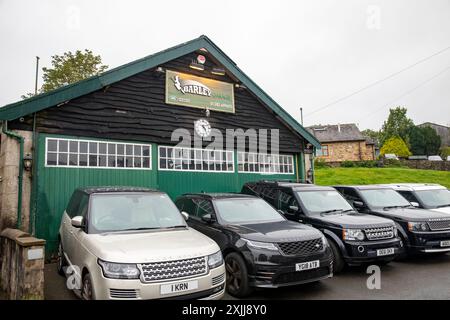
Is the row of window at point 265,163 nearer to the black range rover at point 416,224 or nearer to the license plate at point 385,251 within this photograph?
the black range rover at point 416,224

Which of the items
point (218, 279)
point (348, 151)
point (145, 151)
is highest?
point (348, 151)

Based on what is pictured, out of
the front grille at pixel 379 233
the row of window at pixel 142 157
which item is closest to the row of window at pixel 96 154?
the row of window at pixel 142 157

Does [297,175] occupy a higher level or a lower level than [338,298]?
higher

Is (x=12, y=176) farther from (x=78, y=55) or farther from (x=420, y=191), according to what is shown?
(x=78, y=55)

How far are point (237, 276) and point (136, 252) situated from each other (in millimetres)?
1968

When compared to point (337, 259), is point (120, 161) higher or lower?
higher

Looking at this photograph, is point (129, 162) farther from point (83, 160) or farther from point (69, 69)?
point (69, 69)

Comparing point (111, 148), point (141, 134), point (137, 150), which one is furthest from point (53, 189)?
point (141, 134)

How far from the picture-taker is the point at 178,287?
3762mm

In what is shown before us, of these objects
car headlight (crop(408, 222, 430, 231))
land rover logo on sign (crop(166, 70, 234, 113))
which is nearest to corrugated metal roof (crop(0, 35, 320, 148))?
land rover logo on sign (crop(166, 70, 234, 113))

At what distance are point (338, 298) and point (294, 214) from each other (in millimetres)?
2493
